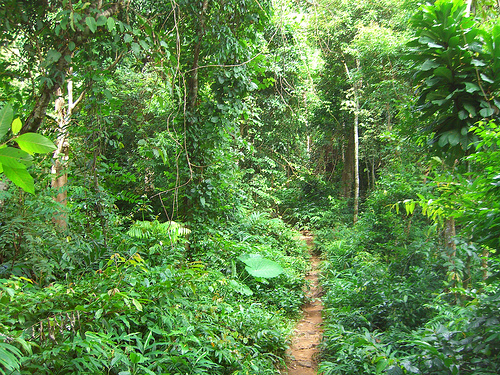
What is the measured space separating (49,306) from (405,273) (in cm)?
412

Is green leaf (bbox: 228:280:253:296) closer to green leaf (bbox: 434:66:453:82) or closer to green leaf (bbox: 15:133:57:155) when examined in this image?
green leaf (bbox: 434:66:453:82)

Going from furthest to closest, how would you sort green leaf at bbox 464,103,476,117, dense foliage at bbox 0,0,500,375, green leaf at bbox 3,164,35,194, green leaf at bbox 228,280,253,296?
1. green leaf at bbox 228,280,253,296
2. green leaf at bbox 464,103,476,117
3. dense foliage at bbox 0,0,500,375
4. green leaf at bbox 3,164,35,194

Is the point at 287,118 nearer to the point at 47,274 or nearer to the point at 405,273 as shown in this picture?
the point at 405,273

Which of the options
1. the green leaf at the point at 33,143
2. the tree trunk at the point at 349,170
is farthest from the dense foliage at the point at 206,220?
the tree trunk at the point at 349,170

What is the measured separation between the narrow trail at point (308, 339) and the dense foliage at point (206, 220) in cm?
19

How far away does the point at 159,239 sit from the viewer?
411 centimetres

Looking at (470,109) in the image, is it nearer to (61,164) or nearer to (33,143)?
(33,143)

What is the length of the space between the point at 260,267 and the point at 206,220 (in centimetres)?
115

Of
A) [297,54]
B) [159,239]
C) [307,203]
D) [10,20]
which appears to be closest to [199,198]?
[159,239]

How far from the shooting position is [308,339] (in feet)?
15.1

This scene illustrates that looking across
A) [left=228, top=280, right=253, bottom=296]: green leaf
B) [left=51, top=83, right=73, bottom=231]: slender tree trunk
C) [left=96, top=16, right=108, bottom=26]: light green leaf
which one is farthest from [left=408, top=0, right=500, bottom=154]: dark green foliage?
[left=51, top=83, right=73, bottom=231]: slender tree trunk

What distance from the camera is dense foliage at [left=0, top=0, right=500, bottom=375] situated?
224cm

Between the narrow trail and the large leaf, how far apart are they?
84 cm

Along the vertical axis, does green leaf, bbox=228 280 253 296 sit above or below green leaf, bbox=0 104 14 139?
below
